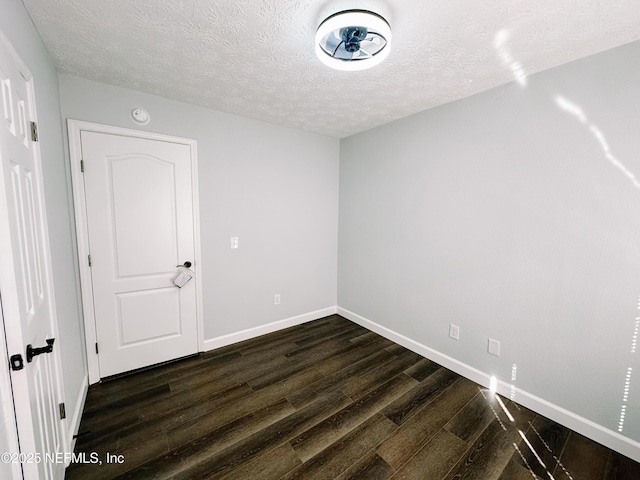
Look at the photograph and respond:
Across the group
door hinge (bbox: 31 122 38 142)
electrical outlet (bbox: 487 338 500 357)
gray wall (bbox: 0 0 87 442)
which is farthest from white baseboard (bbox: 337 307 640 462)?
door hinge (bbox: 31 122 38 142)

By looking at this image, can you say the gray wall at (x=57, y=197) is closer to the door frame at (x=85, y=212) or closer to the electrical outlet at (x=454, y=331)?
the door frame at (x=85, y=212)

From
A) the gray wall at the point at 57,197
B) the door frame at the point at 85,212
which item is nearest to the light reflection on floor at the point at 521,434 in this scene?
the gray wall at the point at 57,197

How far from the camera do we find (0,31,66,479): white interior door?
35.8 inches

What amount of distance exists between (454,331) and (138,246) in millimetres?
3000

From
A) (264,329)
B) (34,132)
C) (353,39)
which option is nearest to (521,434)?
(264,329)

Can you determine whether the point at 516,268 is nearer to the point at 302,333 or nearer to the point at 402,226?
the point at 402,226

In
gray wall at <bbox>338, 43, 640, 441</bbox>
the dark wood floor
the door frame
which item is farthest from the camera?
the door frame

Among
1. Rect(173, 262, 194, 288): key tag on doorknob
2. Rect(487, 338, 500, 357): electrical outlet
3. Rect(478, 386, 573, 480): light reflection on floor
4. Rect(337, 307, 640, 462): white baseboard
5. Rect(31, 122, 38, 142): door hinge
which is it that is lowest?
Rect(478, 386, 573, 480): light reflection on floor

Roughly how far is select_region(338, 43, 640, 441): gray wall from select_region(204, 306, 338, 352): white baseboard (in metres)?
1.09

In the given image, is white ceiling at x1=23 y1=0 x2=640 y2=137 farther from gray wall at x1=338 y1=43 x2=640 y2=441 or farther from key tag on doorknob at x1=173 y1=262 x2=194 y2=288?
key tag on doorknob at x1=173 y1=262 x2=194 y2=288

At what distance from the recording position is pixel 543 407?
1915 millimetres

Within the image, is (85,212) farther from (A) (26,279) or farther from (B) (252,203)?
(B) (252,203)

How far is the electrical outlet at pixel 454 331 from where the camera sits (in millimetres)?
2400

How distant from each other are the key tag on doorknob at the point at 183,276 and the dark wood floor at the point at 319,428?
79 cm
